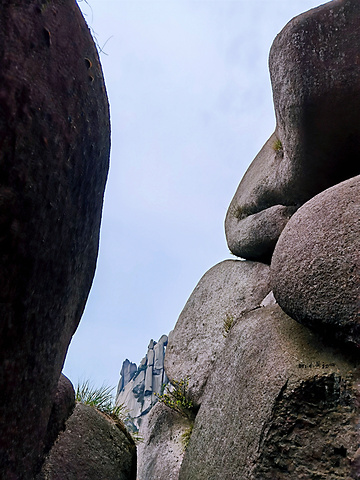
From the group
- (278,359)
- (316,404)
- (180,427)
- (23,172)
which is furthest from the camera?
(180,427)

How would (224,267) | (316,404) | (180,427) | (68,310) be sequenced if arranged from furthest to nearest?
(224,267) → (180,427) → (316,404) → (68,310)

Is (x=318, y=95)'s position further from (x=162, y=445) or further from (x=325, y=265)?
(x=162, y=445)

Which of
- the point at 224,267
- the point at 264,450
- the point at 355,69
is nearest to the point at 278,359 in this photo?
the point at 264,450

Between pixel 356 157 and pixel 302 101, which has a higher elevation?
pixel 302 101

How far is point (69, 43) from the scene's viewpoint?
127 inches

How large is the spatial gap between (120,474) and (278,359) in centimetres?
237

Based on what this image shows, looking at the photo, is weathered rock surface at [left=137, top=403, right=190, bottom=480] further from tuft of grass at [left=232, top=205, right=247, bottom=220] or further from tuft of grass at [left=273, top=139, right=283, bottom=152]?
tuft of grass at [left=273, top=139, right=283, bottom=152]

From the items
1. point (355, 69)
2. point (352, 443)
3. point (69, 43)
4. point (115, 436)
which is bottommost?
point (352, 443)

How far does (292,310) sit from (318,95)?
10.5 feet

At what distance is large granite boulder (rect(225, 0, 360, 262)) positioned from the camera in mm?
6043

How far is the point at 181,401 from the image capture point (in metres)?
7.79

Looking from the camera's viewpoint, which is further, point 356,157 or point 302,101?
point 356,157

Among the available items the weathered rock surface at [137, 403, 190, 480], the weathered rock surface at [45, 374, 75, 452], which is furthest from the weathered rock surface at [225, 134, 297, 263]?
the weathered rock surface at [45, 374, 75, 452]

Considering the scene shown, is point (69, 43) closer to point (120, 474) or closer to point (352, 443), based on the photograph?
point (352, 443)
